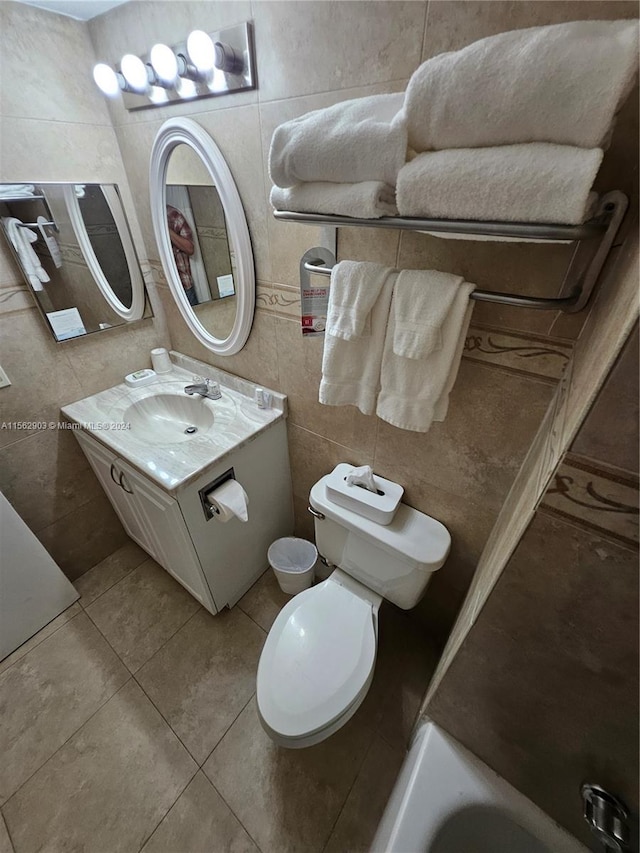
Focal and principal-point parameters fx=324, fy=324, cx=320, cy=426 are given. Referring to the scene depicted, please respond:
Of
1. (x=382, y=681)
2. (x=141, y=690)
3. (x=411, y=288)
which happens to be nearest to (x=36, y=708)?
(x=141, y=690)

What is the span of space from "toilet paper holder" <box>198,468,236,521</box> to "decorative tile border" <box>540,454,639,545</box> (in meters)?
0.95

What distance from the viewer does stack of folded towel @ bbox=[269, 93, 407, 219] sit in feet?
1.74

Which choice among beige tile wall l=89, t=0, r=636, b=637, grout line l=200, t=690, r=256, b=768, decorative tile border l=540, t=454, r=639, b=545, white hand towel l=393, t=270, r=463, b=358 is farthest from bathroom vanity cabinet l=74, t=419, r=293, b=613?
decorative tile border l=540, t=454, r=639, b=545

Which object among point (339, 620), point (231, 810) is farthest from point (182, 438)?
point (231, 810)

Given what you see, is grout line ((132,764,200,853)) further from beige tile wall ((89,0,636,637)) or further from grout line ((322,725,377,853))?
beige tile wall ((89,0,636,637))

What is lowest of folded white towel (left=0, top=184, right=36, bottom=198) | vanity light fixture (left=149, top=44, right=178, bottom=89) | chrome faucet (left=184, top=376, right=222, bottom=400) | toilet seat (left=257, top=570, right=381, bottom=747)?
toilet seat (left=257, top=570, right=381, bottom=747)

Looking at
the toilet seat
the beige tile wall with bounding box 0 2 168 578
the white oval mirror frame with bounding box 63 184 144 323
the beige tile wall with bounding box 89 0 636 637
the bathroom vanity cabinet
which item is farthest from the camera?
the white oval mirror frame with bounding box 63 184 144 323

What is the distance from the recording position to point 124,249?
1.35m

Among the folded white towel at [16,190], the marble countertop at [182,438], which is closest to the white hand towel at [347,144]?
the marble countertop at [182,438]

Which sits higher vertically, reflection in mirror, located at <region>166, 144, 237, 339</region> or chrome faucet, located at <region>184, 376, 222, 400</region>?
reflection in mirror, located at <region>166, 144, 237, 339</region>

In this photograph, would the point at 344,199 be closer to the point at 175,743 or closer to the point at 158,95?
the point at 158,95

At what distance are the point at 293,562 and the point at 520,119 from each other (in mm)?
1581

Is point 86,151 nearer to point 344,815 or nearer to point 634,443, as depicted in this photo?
point 634,443

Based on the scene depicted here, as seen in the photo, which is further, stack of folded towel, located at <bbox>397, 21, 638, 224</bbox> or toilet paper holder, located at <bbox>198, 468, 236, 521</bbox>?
toilet paper holder, located at <bbox>198, 468, 236, 521</bbox>
